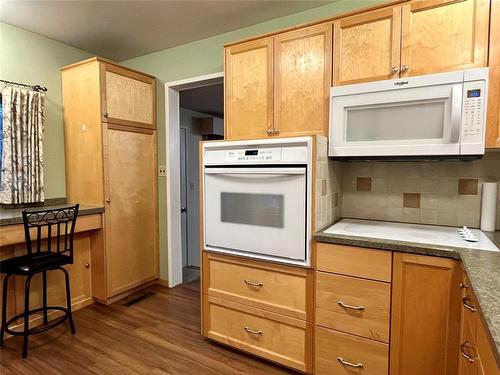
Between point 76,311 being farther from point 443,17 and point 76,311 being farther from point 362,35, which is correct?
point 443,17

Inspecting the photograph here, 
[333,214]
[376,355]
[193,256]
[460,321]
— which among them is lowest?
[193,256]

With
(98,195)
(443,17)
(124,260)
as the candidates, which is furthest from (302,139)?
(124,260)

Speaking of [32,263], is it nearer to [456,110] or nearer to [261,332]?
[261,332]

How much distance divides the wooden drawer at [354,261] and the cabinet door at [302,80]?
77 cm

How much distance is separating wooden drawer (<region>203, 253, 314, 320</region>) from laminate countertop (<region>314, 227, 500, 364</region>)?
1.08 ft

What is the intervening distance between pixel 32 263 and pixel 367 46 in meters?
2.67

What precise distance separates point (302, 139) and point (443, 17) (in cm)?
102

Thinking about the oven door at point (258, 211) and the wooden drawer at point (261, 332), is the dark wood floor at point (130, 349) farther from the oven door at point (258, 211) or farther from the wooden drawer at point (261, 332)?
the oven door at point (258, 211)

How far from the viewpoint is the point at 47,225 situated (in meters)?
2.18

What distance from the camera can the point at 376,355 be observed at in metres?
1.57

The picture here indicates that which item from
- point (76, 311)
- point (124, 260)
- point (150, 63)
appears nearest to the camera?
point (76, 311)

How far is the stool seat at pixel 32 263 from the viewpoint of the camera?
1983mm

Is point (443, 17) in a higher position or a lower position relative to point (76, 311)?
higher

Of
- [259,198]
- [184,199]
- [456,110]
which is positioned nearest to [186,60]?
[259,198]
